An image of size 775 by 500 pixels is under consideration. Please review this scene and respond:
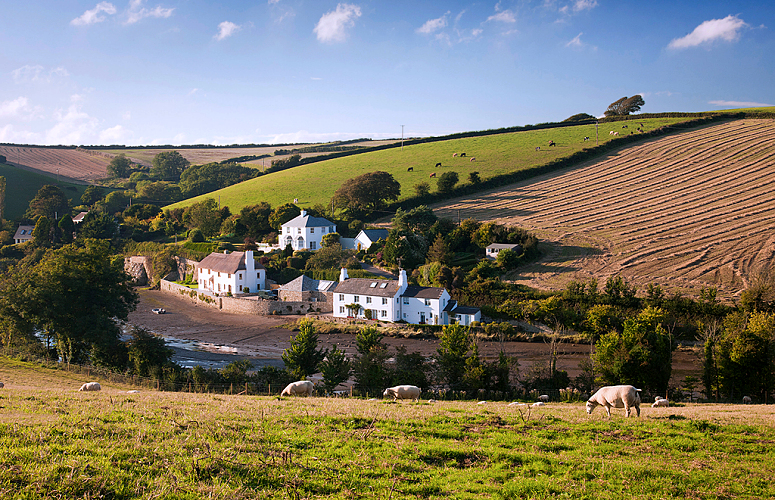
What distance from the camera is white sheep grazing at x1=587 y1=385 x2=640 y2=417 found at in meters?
13.9

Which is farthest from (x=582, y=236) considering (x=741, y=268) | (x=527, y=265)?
(x=741, y=268)

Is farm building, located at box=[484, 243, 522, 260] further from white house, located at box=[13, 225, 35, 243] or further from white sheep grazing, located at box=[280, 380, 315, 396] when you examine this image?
white house, located at box=[13, 225, 35, 243]

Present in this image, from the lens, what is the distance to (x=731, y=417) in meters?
13.7

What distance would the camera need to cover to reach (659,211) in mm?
69625

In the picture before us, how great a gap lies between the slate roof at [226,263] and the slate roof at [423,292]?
25053 millimetres

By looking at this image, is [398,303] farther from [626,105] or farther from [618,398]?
[626,105]

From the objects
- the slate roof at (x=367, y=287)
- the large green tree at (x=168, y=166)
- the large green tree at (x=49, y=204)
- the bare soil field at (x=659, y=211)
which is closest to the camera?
the slate roof at (x=367, y=287)

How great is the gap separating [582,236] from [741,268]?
19.2 meters

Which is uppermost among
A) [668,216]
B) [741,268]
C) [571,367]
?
[668,216]

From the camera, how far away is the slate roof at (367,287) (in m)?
50.2

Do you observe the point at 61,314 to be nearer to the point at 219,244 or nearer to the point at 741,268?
the point at 219,244

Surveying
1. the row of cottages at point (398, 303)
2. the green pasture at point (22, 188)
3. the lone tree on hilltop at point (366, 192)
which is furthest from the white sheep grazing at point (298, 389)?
the green pasture at point (22, 188)

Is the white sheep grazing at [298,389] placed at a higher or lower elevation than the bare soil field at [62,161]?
lower

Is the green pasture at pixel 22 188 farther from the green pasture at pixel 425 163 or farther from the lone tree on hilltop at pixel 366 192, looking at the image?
the lone tree on hilltop at pixel 366 192
